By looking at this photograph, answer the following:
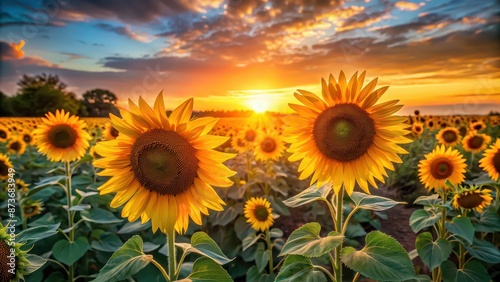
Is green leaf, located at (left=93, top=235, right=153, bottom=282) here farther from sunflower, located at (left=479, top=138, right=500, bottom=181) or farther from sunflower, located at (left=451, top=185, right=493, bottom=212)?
sunflower, located at (left=479, top=138, right=500, bottom=181)

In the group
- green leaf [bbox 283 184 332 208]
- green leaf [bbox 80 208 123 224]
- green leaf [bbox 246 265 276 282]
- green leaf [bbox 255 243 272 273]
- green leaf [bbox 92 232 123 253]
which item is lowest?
green leaf [bbox 246 265 276 282]

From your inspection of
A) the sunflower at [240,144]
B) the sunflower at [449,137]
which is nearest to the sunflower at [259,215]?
the sunflower at [240,144]

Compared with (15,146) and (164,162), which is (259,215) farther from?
(15,146)

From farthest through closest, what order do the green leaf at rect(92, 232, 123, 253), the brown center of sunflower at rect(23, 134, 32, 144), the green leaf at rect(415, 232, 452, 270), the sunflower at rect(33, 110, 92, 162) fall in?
1. the brown center of sunflower at rect(23, 134, 32, 144)
2. the sunflower at rect(33, 110, 92, 162)
3. the green leaf at rect(92, 232, 123, 253)
4. the green leaf at rect(415, 232, 452, 270)

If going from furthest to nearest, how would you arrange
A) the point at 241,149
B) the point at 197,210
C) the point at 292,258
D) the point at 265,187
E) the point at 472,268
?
the point at 241,149
the point at 265,187
the point at 472,268
the point at 292,258
the point at 197,210

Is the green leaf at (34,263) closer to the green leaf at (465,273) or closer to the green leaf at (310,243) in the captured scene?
the green leaf at (310,243)

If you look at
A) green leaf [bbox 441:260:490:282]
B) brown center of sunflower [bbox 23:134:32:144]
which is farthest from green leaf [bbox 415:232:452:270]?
brown center of sunflower [bbox 23:134:32:144]

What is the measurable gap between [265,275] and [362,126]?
5.54 ft

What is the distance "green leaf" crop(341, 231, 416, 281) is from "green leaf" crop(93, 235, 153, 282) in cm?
83

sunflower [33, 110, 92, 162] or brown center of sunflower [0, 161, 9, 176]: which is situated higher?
sunflower [33, 110, 92, 162]

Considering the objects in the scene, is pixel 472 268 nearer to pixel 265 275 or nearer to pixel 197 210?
pixel 265 275

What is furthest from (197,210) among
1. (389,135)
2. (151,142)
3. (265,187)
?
(265,187)

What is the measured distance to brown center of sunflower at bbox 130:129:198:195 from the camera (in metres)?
1.59

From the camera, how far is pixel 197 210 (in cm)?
169
